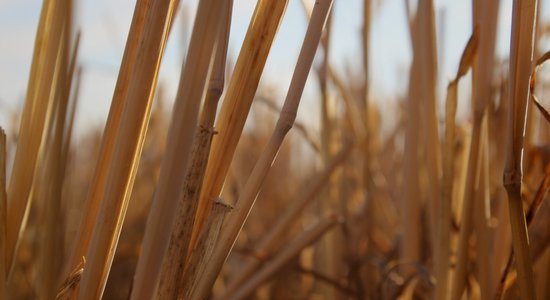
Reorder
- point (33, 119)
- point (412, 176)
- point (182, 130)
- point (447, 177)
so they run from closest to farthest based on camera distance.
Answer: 1. point (182, 130)
2. point (33, 119)
3. point (447, 177)
4. point (412, 176)

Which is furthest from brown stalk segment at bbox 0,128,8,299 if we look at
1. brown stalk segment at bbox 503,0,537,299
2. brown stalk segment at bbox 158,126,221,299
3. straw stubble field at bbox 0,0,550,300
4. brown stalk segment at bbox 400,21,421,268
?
brown stalk segment at bbox 400,21,421,268

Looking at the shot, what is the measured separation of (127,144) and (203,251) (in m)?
0.08

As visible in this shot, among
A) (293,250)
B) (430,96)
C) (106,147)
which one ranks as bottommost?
(293,250)

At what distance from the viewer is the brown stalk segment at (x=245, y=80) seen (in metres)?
0.40

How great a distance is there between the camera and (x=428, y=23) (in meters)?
0.62

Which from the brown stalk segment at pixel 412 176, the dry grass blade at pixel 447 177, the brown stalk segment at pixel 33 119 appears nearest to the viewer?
the brown stalk segment at pixel 33 119

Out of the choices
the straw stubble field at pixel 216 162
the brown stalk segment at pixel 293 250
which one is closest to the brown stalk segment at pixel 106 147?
the straw stubble field at pixel 216 162

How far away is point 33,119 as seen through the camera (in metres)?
0.45

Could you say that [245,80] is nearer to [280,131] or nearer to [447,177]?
[280,131]

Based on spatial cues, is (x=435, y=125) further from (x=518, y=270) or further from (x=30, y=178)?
(x=30, y=178)

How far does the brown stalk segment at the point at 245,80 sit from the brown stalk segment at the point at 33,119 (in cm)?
13

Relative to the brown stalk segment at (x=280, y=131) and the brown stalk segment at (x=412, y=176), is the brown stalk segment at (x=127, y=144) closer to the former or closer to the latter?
the brown stalk segment at (x=280, y=131)

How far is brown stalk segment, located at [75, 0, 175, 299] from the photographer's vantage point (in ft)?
1.17

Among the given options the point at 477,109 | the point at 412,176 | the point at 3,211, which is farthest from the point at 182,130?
the point at 412,176
